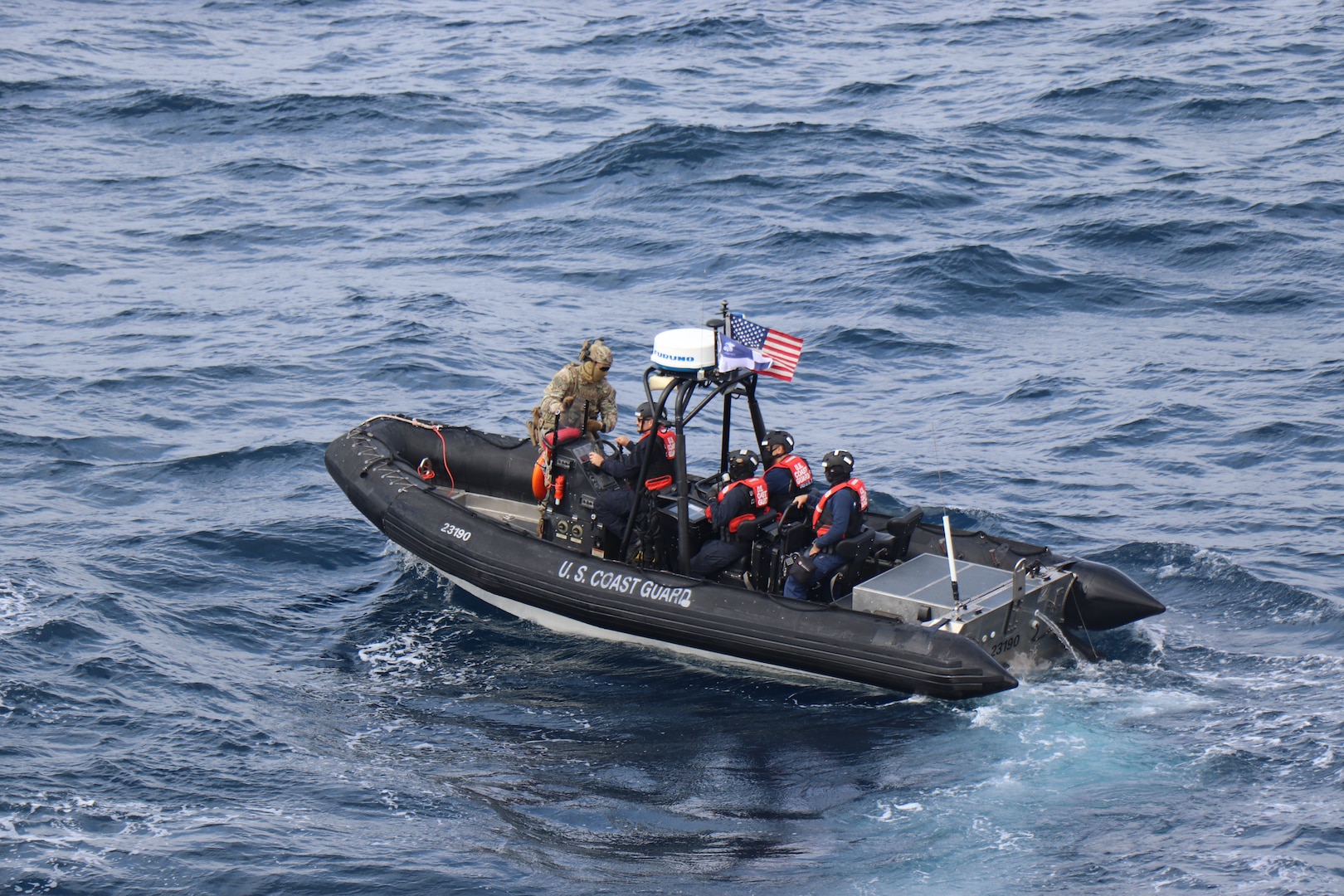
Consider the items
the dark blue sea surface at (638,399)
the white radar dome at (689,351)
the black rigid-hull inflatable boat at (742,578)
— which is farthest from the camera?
the white radar dome at (689,351)

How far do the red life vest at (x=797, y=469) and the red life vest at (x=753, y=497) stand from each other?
0.53 feet

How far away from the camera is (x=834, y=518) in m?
10.6

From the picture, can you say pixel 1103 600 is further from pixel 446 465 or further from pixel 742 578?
pixel 446 465

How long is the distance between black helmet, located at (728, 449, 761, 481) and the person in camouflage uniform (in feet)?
4.76

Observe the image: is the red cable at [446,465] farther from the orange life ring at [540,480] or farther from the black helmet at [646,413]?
the black helmet at [646,413]

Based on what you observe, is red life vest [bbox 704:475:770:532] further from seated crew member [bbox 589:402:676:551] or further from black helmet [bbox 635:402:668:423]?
black helmet [bbox 635:402:668:423]

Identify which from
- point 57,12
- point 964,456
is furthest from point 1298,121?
point 57,12

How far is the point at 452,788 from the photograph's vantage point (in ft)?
30.5

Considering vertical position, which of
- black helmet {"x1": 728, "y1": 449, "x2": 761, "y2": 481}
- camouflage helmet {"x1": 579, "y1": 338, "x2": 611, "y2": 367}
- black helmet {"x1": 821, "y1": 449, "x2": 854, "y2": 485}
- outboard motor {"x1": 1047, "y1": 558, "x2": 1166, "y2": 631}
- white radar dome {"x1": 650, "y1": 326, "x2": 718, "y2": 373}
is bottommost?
outboard motor {"x1": 1047, "y1": 558, "x2": 1166, "y2": 631}

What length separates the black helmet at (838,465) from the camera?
416 inches

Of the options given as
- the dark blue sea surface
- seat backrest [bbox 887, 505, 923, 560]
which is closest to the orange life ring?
the dark blue sea surface

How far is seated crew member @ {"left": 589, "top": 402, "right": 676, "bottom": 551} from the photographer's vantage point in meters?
11.4

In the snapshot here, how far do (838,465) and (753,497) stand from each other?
82 centimetres

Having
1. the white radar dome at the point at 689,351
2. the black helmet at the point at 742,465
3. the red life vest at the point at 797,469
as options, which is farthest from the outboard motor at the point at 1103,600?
the white radar dome at the point at 689,351
